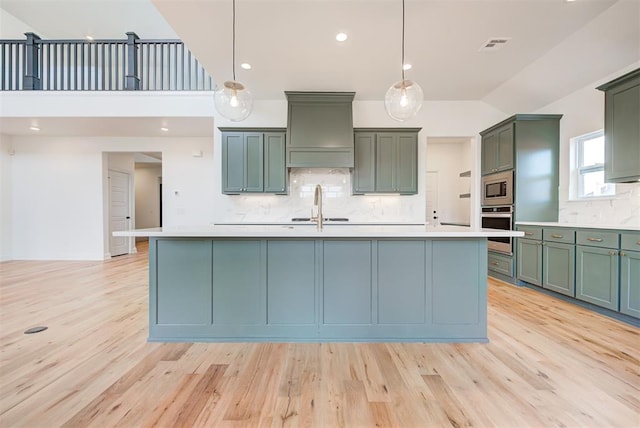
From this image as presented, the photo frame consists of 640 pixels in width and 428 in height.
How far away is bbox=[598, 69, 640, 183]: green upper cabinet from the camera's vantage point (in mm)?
2691

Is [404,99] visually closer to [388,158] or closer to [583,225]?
[388,158]

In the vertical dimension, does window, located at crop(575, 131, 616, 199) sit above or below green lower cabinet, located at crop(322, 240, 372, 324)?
above

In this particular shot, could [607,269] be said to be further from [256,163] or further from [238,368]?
[256,163]

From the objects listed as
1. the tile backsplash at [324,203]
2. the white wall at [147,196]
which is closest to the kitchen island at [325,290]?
the tile backsplash at [324,203]

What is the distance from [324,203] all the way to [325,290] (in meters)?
2.65

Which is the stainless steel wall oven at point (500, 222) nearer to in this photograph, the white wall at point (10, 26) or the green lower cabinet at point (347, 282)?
the green lower cabinet at point (347, 282)

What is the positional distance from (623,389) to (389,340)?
143 cm

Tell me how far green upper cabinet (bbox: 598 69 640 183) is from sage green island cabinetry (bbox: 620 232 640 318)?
0.64 metres

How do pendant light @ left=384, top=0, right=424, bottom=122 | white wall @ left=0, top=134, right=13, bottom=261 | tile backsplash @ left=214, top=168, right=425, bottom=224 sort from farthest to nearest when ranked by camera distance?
1. white wall @ left=0, top=134, right=13, bottom=261
2. tile backsplash @ left=214, top=168, right=425, bottom=224
3. pendant light @ left=384, top=0, right=424, bottom=122

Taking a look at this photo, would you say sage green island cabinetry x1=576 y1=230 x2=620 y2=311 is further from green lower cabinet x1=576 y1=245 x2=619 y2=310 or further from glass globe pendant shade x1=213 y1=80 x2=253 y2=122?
glass globe pendant shade x1=213 y1=80 x2=253 y2=122

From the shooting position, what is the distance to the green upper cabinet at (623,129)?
2691 mm

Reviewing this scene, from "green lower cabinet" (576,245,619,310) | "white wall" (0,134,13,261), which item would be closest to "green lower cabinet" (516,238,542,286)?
"green lower cabinet" (576,245,619,310)

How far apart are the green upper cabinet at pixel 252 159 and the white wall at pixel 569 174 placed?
4124 mm

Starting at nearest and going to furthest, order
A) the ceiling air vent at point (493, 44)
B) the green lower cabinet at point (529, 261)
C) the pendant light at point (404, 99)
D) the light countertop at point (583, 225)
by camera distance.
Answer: the pendant light at point (404, 99)
the light countertop at point (583, 225)
the ceiling air vent at point (493, 44)
the green lower cabinet at point (529, 261)
